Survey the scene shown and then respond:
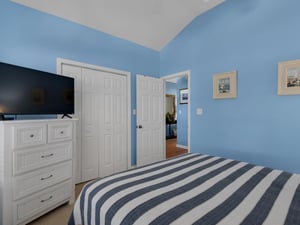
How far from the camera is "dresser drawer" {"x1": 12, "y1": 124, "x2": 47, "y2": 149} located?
1.54m

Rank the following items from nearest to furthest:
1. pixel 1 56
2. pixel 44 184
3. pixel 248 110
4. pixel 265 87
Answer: pixel 44 184, pixel 1 56, pixel 265 87, pixel 248 110

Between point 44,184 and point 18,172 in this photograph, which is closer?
point 18,172

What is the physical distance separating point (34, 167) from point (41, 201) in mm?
419

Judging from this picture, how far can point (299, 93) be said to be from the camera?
1984mm

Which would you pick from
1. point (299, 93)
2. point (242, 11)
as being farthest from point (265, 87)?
point (242, 11)

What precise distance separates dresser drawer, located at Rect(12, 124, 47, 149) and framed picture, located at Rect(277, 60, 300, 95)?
3.02 m

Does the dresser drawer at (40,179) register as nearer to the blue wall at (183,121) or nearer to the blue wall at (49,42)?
the blue wall at (49,42)

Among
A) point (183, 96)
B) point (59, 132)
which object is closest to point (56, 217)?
point (59, 132)

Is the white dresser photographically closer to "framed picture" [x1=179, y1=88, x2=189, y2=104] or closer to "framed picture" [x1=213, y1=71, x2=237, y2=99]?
"framed picture" [x1=213, y1=71, x2=237, y2=99]

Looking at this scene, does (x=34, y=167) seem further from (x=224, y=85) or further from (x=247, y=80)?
(x=247, y=80)

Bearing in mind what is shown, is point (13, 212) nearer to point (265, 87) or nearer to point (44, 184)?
point (44, 184)

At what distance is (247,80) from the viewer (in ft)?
7.98

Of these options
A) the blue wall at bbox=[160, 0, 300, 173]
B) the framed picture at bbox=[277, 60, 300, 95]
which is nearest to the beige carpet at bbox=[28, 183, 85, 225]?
the blue wall at bbox=[160, 0, 300, 173]

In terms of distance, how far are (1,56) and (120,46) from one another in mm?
1856
